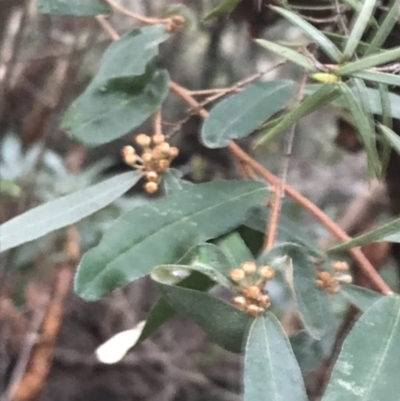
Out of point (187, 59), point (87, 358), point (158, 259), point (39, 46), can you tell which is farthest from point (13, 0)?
point (87, 358)

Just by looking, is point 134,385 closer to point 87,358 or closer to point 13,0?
point 87,358

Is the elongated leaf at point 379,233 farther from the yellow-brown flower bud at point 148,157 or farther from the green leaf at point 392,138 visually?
the yellow-brown flower bud at point 148,157

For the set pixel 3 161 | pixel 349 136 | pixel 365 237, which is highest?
pixel 365 237

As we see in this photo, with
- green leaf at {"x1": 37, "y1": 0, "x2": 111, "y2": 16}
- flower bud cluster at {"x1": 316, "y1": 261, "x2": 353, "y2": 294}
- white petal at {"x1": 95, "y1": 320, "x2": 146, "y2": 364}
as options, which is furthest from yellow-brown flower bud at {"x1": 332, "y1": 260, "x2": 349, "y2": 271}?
green leaf at {"x1": 37, "y1": 0, "x2": 111, "y2": 16}

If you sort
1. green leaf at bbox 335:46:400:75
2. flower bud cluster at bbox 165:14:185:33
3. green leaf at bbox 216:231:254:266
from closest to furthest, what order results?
green leaf at bbox 335:46:400:75 → green leaf at bbox 216:231:254:266 → flower bud cluster at bbox 165:14:185:33

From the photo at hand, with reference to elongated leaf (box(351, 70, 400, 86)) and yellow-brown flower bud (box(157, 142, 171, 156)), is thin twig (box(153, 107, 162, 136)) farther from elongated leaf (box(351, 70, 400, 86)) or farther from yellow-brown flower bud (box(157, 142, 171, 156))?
elongated leaf (box(351, 70, 400, 86))

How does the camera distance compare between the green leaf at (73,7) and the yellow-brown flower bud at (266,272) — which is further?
the green leaf at (73,7)

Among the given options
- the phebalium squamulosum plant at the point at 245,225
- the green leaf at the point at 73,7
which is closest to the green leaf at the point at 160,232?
the phebalium squamulosum plant at the point at 245,225
